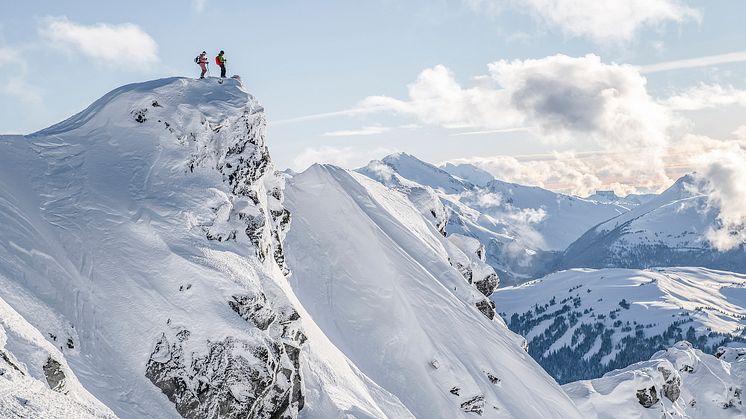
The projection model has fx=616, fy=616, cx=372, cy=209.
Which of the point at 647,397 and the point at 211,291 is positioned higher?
the point at 211,291

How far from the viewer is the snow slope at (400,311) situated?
5925 centimetres

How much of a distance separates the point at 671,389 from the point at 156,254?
364 feet

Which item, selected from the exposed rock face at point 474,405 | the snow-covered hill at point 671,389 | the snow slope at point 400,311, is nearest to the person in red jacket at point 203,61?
the snow slope at point 400,311

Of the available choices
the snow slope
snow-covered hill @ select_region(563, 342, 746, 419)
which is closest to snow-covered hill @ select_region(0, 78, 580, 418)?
the snow slope

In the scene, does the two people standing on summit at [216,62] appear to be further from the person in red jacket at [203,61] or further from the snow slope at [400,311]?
the snow slope at [400,311]

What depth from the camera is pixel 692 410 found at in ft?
424

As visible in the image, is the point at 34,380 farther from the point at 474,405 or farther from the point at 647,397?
the point at 647,397

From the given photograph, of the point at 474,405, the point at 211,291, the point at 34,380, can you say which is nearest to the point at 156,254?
the point at 211,291

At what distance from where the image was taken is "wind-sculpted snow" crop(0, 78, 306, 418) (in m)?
Result: 33.3

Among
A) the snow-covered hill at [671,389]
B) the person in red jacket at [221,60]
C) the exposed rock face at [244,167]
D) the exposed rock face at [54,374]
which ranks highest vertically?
the person in red jacket at [221,60]

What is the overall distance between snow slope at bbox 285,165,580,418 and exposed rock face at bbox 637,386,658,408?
43.5 meters

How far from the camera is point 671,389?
117750 mm

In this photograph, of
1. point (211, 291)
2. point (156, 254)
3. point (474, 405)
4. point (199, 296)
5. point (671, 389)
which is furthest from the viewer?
point (671, 389)

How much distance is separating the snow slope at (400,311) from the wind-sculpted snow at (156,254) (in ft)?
49.3
